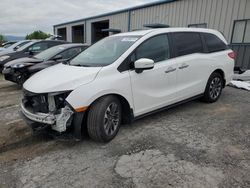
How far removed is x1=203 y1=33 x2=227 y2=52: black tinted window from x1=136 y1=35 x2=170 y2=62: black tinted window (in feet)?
4.57

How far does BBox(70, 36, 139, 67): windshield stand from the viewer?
3.58 meters

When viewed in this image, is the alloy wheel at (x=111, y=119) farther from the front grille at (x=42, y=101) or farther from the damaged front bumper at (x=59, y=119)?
the front grille at (x=42, y=101)

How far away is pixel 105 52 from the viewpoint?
3912mm

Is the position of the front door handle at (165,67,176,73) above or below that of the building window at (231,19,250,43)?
below

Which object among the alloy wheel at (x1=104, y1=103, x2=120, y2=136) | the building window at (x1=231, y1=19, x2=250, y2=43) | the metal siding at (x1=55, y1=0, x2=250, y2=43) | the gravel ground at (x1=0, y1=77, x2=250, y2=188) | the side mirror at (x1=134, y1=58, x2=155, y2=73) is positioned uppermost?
the metal siding at (x1=55, y1=0, x2=250, y2=43)

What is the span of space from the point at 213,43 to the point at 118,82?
9.68 ft

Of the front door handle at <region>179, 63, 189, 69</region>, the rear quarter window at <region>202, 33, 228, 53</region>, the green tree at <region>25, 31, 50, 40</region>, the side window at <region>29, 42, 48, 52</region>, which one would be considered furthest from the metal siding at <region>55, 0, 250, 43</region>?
the green tree at <region>25, 31, 50, 40</region>

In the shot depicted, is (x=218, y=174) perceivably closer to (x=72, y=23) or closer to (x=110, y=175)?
(x=110, y=175)

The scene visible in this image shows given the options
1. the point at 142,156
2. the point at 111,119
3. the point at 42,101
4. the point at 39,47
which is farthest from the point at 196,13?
the point at 42,101

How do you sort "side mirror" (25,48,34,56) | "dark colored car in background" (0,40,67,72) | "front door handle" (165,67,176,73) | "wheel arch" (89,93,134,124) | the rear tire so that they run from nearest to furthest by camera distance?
1. "wheel arch" (89,93,134,124)
2. "front door handle" (165,67,176,73)
3. the rear tire
4. "side mirror" (25,48,34,56)
5. "dark colored car in background" (0,40,67,72)

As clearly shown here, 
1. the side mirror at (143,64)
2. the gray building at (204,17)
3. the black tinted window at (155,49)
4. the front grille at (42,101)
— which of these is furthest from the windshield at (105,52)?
the gray building at (204,17)

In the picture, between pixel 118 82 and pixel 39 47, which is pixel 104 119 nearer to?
pixel 118 82

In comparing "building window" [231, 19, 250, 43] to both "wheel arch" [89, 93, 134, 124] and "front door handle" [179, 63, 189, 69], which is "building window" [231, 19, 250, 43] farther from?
"wheel arch" [89, 93, 134, 124]

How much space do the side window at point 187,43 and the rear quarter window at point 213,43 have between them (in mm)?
266
